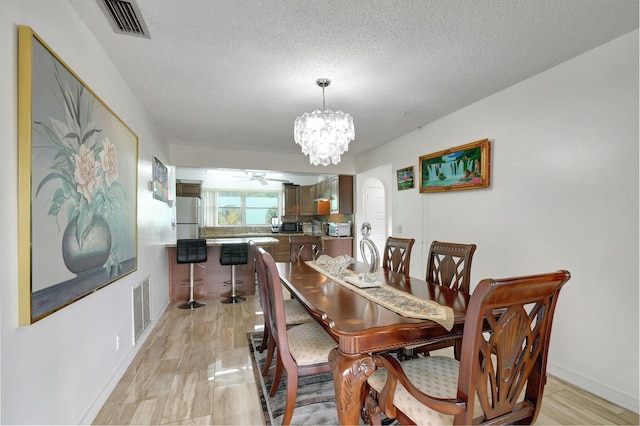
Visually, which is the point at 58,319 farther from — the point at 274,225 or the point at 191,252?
the point at 274,225

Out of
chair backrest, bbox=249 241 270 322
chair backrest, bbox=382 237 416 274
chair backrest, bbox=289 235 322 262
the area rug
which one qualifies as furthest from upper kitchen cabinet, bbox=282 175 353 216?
the area rug

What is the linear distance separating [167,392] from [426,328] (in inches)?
72.1

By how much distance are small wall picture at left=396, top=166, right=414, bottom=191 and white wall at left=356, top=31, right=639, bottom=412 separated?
3.43 feet

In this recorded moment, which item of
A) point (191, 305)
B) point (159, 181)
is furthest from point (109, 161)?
point (191, 305)

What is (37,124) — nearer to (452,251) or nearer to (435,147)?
(452,251)

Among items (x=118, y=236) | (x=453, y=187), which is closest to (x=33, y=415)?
(x=118, y=236)

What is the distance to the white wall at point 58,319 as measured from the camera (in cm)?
113

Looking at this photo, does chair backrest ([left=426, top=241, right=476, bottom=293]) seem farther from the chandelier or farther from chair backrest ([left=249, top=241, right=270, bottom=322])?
chair backrest ([left=249, top=241, right=270, bottom=322])

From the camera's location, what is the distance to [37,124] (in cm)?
126

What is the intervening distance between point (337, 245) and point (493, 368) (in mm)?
4525

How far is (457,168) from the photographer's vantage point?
10.5 feet

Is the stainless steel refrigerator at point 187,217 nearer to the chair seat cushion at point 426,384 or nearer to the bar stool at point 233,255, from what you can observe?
the bar stool at point 233,255

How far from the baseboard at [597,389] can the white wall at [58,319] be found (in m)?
3.22

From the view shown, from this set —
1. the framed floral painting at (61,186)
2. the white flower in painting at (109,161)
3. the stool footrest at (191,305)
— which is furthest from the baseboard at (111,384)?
the white flower in painting at (109,161)
